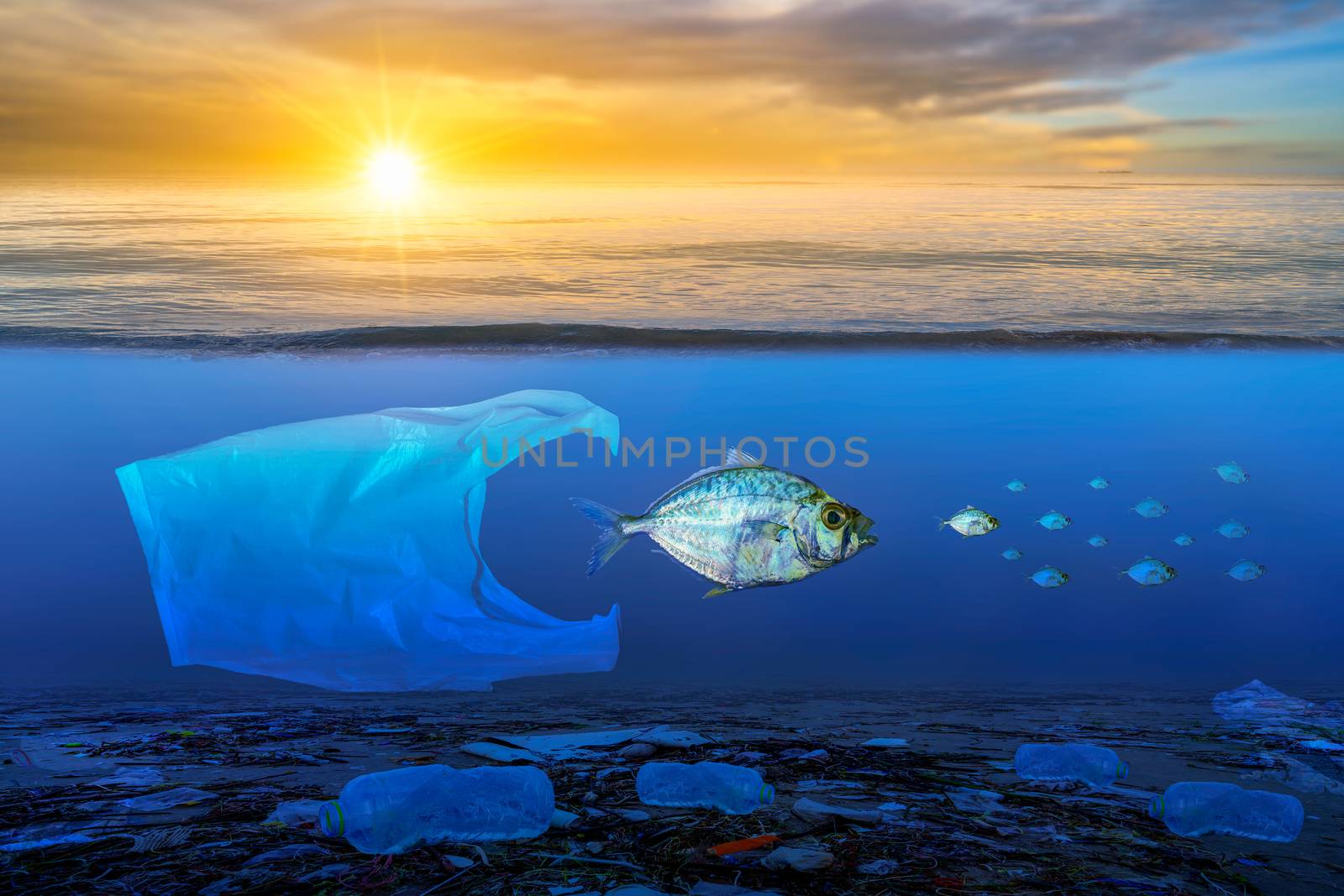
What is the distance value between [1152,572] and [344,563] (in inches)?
166

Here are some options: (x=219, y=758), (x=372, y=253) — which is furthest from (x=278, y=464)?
(x=372, y=253)

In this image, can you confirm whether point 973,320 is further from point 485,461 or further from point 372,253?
point 372,253

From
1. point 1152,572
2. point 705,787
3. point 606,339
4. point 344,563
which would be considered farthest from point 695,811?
point 606,339

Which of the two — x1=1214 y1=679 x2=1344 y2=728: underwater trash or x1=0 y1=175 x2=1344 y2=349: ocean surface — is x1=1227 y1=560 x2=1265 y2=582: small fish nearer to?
x1=1214 y1=679 x2=1344 y2=728: underwater trash

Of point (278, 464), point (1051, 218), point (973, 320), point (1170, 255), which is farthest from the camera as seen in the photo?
point (1051, 218)

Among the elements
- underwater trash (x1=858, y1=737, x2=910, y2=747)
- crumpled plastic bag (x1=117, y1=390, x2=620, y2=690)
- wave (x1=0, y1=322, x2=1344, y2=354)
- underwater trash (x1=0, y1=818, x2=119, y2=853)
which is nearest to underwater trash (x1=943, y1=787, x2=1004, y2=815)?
underwater trash (x1=858, y1=737, x2=910, y2=747)

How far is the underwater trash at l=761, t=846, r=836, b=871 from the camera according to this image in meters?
2.87

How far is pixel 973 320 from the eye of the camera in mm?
15766


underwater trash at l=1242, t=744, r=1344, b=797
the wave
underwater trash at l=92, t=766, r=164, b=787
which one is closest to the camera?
underwater trash at l=92, t=766, r=164, b=787

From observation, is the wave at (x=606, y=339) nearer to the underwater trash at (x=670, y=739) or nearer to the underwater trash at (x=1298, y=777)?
the underwater trash at (x=670, y=739)

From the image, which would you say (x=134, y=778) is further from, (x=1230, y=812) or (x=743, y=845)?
(x=1230, y=812)

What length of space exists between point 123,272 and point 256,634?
1963 centimetres

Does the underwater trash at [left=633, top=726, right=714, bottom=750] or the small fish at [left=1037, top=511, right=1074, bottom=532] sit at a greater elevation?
the small fish at [left=1037, top=511, right=1074, bottom=532]

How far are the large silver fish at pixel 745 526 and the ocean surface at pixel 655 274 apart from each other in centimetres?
1055
